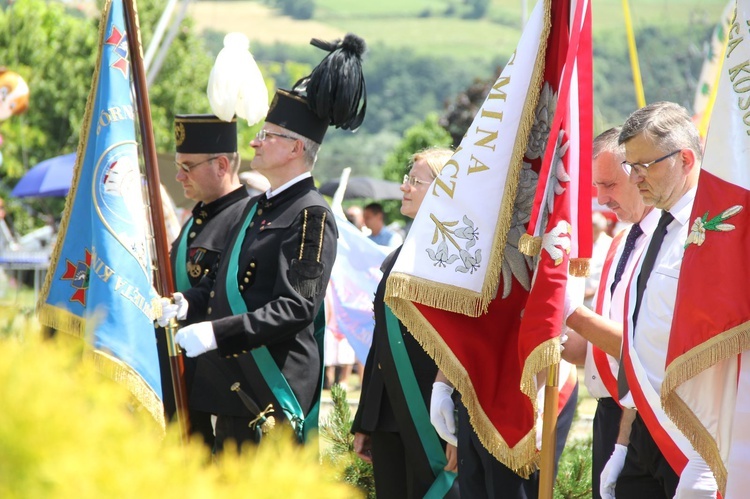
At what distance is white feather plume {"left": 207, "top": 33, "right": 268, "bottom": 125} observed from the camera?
4773 mm

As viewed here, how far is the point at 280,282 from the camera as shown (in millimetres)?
4090

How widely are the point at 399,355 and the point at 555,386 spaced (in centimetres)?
95

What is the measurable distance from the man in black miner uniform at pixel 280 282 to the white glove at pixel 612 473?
126 cm

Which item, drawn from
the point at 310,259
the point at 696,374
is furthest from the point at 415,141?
the point at 696,374

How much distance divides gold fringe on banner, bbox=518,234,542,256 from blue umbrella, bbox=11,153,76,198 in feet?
39.2

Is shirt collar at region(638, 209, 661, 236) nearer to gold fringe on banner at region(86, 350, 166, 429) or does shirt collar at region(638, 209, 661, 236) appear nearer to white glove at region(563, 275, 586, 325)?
white glove at region(563, 275, 586, 325)

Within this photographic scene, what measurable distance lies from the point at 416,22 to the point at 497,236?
132 m

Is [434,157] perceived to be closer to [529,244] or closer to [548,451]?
[529,244]

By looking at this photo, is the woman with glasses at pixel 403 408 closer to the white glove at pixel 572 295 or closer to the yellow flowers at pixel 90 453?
the white glove at pixel 572 295

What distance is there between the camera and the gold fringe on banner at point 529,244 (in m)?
3.29

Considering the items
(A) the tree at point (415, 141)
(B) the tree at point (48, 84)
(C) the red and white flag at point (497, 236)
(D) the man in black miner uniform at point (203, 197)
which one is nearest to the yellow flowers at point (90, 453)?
(C) the red and white flag at point (497, 236)

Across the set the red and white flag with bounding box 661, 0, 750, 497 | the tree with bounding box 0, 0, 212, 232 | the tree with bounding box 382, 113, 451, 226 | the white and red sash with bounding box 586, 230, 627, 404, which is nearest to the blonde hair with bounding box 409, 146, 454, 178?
the white and red sash with bounding box 586, 230, 627, 404

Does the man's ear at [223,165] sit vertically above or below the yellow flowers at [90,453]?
below

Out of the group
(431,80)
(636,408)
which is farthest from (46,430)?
(431,80)
